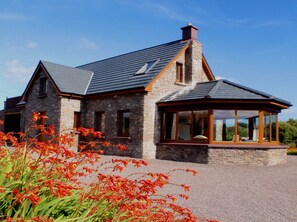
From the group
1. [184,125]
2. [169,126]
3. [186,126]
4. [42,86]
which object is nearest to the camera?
[186,126]

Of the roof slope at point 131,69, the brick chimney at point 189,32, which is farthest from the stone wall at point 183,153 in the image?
the brick chimney at point 189,32

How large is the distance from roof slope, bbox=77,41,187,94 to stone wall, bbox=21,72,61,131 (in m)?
2.32

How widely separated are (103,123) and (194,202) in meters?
14.1

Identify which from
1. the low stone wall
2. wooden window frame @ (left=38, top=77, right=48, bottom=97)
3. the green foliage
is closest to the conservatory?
the low stone wall

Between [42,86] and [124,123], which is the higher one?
[42,86]

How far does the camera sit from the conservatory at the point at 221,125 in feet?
49.3

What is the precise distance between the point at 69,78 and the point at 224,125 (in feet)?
36.8

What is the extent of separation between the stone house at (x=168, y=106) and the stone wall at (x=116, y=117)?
55mm

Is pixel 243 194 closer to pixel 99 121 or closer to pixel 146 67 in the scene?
pixel 146 67

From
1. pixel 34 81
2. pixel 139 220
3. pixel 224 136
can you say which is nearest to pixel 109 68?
pixel 34 81

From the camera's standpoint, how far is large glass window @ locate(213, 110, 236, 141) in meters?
15.9

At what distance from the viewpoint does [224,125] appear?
1698cm

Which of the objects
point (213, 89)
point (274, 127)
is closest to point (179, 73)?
point (213, 89)

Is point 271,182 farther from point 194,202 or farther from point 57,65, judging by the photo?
point 57,65
